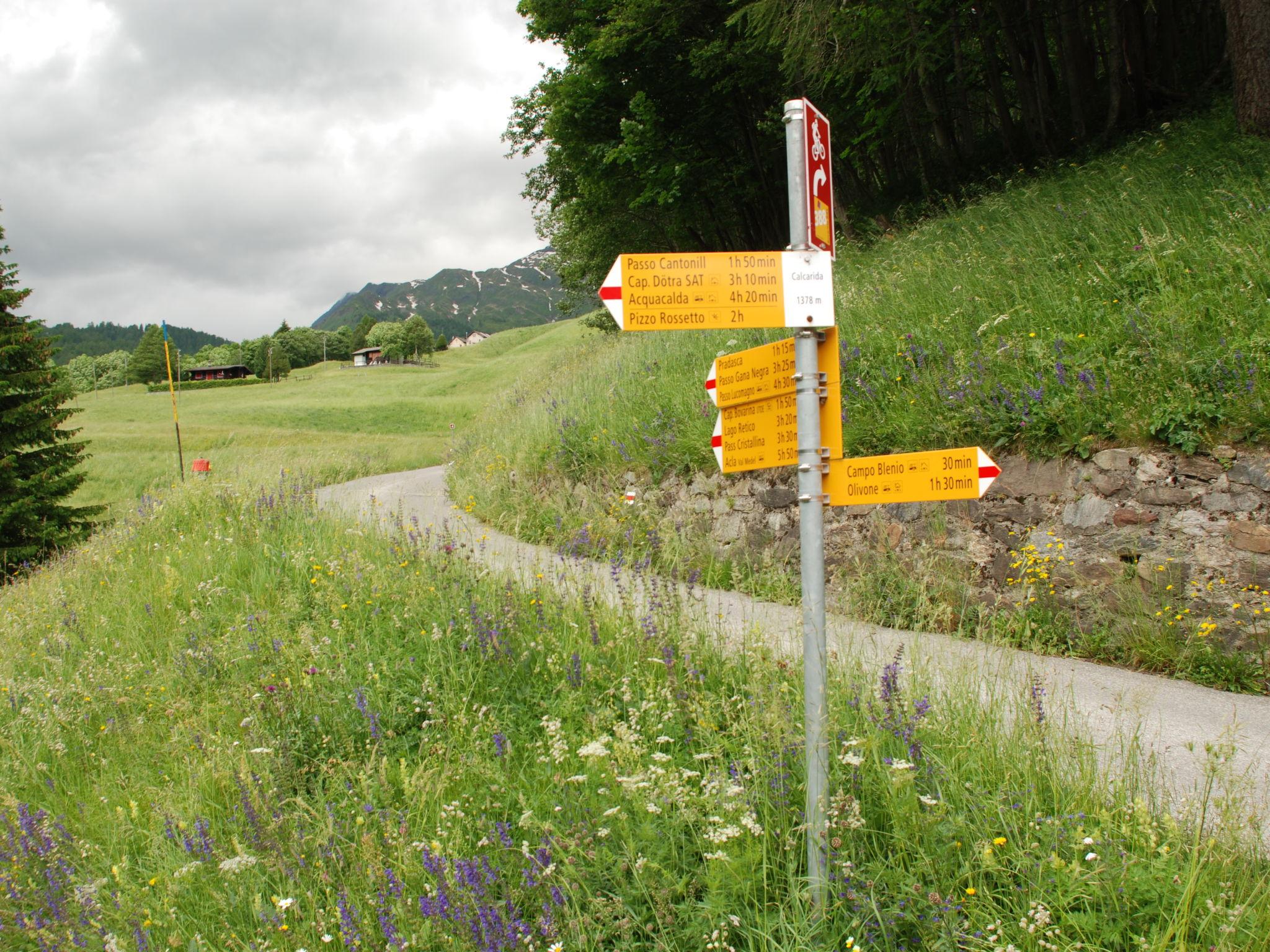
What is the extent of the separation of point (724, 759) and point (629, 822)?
0.60 m

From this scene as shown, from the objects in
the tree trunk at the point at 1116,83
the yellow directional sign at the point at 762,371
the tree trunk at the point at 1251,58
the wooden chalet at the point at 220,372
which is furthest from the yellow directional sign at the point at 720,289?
the wooden chalet at the point at 220,372

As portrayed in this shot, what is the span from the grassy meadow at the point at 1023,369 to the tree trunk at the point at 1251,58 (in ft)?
0.95

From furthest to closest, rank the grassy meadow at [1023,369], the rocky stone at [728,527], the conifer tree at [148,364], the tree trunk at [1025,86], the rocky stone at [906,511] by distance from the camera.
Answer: the conifer tree at [148,364], the tree trunk at [1025,86], the rocky stone at [728,527], the rocky stone at [906,511], the grassy meadow at [1023,369]

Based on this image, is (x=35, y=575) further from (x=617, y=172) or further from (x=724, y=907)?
(x=617, y=172)

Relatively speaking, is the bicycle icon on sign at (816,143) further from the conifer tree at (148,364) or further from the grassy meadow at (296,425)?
the conifer tree at (148,364)

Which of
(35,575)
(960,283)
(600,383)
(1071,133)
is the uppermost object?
(1071,133)

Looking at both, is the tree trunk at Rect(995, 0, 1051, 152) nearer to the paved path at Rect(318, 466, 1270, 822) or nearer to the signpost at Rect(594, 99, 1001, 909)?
the paved path at Rect(318, 466, 1270, 822)

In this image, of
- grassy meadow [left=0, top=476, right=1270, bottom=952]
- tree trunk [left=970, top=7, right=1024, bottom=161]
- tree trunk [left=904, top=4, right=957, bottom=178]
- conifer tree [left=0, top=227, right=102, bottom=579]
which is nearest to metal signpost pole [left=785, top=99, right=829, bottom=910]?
grassy meadow [left=0, top=476, right=1270, bottom=952]

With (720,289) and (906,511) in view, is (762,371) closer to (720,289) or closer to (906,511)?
(720,289)

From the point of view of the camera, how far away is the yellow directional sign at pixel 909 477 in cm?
241

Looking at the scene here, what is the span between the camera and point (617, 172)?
62.8 ft

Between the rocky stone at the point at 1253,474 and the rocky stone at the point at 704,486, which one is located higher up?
the rocky stone at the point at 1253,474

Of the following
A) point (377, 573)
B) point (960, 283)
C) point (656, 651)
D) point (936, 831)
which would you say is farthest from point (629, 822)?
point (960, 283)

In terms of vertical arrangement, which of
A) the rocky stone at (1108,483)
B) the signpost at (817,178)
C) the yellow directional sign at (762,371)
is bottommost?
the rocky stone at (1108,483)
